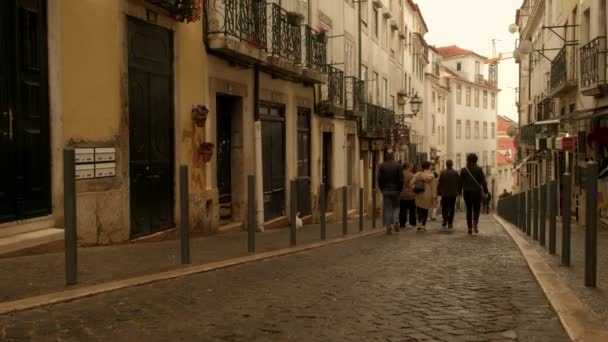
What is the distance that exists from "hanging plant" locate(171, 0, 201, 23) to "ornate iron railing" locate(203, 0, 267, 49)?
127cm

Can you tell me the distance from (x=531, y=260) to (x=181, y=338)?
5.39 meters

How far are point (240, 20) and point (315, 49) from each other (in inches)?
209

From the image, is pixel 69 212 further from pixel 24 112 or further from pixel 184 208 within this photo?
pixel 24 112

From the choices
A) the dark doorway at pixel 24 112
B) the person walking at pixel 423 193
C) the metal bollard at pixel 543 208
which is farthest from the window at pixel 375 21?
the dark doorway at pixel 24 112

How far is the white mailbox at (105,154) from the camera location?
29.0 feet

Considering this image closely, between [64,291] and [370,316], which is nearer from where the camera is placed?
[370,316]

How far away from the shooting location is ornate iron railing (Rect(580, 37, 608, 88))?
54.3 ft

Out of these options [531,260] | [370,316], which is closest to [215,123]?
[531,260]

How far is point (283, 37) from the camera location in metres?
15.5

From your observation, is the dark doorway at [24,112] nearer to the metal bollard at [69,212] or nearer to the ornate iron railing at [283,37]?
the metal bollard at [69,212]

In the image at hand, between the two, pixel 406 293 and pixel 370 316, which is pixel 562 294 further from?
pixel 370 316

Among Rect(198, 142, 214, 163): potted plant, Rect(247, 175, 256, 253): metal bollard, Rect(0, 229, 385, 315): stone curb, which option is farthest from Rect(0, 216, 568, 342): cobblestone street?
Rect(198, 142, 214, 163): potted plant

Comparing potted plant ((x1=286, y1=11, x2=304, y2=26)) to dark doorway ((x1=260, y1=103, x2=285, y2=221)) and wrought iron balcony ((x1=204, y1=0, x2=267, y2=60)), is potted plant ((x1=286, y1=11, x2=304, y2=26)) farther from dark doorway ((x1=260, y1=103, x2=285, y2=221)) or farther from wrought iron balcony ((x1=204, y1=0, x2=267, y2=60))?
dark doorway ((x1=260, y1=103, x2=285, y2=221))

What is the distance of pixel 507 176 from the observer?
260ft
